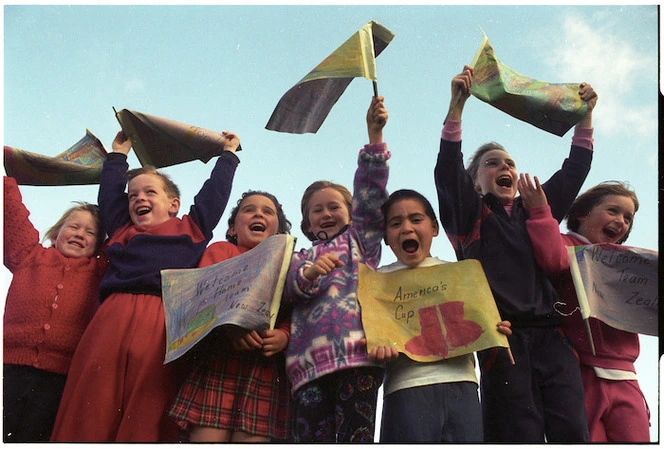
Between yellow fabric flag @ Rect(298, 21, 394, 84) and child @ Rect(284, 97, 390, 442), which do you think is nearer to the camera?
child @ Rect(284, 97, 390, 442)

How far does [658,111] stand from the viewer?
347cm

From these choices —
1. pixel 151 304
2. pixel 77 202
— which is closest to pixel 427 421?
pixel 151 304

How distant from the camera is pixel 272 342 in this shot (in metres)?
3.05

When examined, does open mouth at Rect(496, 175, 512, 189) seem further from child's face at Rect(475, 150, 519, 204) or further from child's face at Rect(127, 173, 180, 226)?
child's face at Rect(127, 173, 180, 226)

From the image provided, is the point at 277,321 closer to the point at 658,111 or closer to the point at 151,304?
the point at 151,304

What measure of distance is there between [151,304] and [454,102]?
1633 mm

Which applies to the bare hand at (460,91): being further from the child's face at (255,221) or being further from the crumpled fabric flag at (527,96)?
the child's face at (255,221)

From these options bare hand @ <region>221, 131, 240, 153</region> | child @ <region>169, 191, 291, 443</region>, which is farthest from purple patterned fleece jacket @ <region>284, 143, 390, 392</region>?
bare hand @ <region>221, 131, 240, 153</region>

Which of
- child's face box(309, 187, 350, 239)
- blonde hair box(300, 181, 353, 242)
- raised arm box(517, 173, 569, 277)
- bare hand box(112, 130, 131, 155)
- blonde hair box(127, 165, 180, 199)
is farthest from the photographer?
bare hand box(112, 130, 131, 155)

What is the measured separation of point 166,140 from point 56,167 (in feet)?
2.07

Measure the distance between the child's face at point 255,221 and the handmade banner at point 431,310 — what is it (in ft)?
2.07

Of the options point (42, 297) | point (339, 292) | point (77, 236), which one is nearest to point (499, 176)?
point (339, 292)

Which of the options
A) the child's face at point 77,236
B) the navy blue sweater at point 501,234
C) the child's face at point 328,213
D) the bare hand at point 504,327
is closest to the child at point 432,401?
the bare hand at point 504,327

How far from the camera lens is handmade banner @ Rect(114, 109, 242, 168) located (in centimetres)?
389
